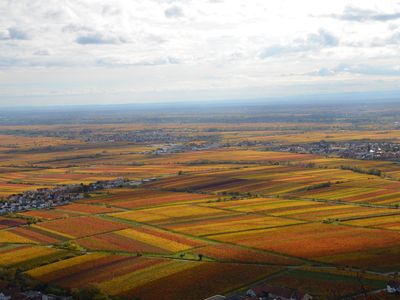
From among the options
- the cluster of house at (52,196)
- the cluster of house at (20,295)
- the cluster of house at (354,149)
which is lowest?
the cluster of house at (52,196)

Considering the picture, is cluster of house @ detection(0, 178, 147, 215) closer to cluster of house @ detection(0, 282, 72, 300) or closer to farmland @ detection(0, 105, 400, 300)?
farmland @ detection(0, 105, 400, 300)

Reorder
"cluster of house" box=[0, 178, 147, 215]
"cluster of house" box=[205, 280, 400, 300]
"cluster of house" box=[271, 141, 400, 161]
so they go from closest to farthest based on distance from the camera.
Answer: "cluster of house" box=[205, 280, 400, 300] → "cluster of house" box=[0, 178, 147, 215] → "cluster of house" box=[271, 141, 400, 161]

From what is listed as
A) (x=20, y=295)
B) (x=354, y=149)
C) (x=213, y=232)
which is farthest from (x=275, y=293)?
(x=354, y=149)

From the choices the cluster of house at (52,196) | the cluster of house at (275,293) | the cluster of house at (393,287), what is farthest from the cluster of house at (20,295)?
the cluster of house at (52,196)

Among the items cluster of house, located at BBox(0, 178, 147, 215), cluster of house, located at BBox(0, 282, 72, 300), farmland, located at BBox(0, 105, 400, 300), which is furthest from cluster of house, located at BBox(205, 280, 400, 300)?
cluster of house, located at BBox(0, 178, 147, 215)

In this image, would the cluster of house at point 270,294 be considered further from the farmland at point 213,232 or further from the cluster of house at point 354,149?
A: the cluster of house at point 354,149

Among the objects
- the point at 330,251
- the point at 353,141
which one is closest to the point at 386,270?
the point at 330,251

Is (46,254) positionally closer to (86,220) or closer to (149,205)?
(86,220)
